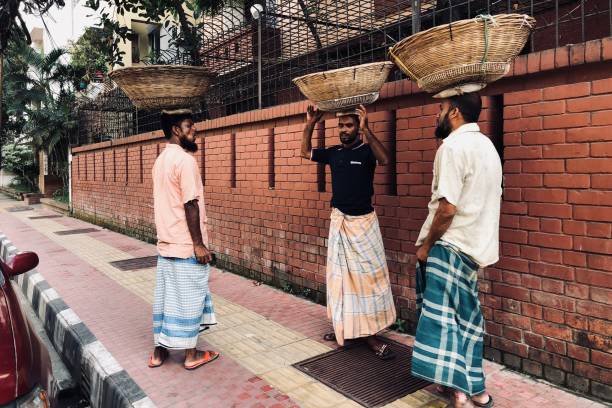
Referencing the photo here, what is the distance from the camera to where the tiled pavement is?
10.0 ft

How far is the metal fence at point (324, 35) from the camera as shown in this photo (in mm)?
4137

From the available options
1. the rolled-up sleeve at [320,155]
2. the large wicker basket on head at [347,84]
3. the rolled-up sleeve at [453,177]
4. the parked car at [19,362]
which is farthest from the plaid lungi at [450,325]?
the parked car at [19,362]

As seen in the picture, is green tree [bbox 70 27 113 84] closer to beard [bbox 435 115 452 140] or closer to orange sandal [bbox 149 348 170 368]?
orange sandal [bbox 149 348 170 368]

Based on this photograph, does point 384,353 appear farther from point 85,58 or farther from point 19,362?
point 85,58

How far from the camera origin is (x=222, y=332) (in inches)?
171

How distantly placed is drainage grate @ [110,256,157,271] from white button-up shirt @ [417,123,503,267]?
19.0ft

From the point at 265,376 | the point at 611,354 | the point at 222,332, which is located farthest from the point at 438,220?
the point at 222,332

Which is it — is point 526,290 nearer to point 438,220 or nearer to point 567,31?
point 438,220

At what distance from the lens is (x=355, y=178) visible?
12.0 feet

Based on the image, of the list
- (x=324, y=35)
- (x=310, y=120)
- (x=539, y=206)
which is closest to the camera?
(x=539, y=206)

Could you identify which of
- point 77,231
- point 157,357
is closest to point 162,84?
point 157,357

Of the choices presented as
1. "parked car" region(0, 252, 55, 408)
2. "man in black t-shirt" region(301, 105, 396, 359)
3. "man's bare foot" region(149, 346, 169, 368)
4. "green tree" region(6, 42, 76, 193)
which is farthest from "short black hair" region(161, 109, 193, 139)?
"green tree" region(6, 42, 76, 193)

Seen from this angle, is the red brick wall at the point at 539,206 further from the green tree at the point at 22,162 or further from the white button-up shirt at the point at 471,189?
the green tree at the point at 22,162

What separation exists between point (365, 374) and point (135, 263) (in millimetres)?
5339
